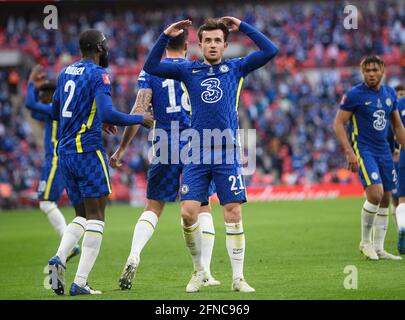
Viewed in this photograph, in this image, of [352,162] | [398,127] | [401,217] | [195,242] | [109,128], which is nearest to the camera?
[195,242]

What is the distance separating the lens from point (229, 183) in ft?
26.7

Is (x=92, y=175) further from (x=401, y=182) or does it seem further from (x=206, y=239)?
(x=401, y=182)

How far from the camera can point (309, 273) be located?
31.0ft

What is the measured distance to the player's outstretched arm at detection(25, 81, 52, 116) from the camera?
12784mm

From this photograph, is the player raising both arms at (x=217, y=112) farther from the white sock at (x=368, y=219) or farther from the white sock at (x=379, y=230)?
the white sock at (x=379, y=230)

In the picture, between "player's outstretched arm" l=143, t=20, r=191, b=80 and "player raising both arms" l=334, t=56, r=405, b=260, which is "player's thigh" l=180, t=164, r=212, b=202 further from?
"player raising both arms" l=334, t=56, r=405, b=260

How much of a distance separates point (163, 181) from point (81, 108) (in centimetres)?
138

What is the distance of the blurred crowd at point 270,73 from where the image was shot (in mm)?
31609

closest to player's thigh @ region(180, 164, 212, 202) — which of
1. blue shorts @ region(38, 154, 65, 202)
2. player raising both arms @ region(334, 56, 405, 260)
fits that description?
player raising both arms @ region(334, 56, 405, 260)

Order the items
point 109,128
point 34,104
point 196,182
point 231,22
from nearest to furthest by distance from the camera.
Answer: point 196,182, point 231,22, point 109,128, point 34,104

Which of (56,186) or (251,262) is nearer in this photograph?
(251,262)

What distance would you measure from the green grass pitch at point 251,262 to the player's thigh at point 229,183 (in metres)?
0.93

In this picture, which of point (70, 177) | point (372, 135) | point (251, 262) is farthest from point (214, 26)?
point (251, 262)
